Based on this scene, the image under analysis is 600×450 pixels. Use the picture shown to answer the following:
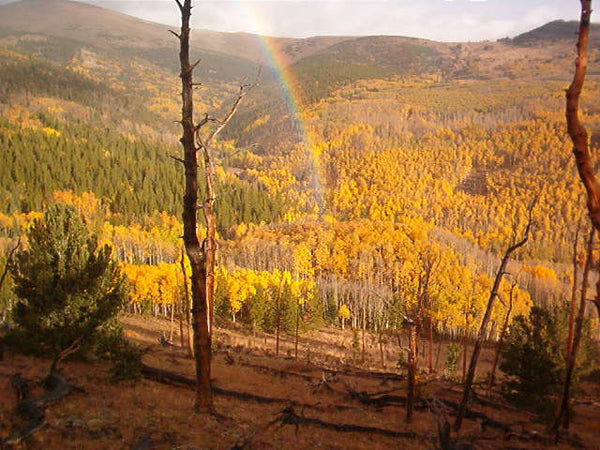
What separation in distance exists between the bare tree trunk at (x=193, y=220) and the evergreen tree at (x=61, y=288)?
7.50 m

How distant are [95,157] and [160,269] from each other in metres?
100

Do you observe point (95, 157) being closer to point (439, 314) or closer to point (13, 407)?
point (439, 314)

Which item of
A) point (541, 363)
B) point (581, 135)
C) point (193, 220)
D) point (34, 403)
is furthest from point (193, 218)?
point (541, 363)

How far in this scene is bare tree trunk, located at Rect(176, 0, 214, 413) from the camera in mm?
9414

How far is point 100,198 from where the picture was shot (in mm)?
132000

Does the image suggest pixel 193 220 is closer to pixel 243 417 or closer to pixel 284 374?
pixel 243 417

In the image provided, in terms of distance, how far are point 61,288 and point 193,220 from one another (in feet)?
29.9

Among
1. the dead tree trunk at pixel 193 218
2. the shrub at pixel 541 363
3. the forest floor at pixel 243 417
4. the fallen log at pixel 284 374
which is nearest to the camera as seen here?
the forest floor at pixel 243 417

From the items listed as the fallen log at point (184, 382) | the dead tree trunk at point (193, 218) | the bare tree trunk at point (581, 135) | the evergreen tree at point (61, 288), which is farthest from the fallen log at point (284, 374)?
the bare tree trunk at point (581, 135)

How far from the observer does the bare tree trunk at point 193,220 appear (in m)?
9.41

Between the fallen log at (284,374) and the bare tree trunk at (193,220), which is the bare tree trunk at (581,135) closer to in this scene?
the bare tree trunk at (193,220)

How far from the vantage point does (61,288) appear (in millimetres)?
15469

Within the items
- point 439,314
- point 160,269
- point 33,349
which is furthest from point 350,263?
point 33,349

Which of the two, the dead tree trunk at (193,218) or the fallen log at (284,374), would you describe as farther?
the fallen log at (284,374)
